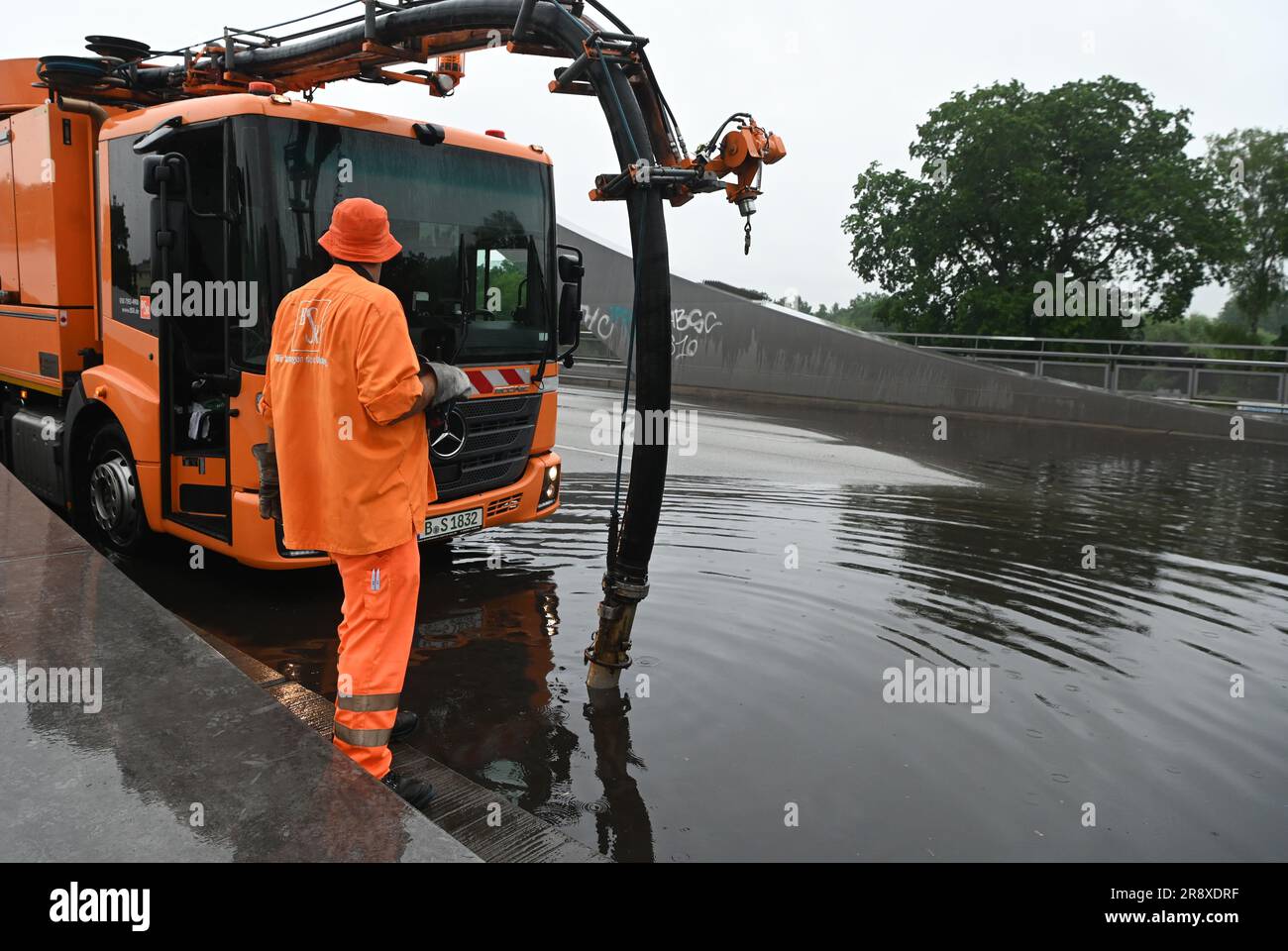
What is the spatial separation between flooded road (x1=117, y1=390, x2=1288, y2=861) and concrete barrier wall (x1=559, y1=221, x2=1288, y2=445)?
853cm

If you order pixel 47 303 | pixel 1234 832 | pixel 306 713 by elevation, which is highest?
pixel 47 303

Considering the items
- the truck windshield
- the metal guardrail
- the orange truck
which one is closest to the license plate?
the orange truck

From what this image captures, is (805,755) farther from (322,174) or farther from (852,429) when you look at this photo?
(852,429)

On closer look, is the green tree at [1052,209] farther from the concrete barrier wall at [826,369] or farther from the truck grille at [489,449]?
the truck grille at [489,449]

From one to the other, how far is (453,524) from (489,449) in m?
0.57

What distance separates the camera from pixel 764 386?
22.1 meters

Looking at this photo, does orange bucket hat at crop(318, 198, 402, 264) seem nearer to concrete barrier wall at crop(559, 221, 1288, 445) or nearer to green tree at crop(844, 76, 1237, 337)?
concrete barrier wall at crop(559, 221, 1288, 445)

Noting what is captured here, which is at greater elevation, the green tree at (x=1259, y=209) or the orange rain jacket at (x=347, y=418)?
the green tree at (x=1259, y=209)

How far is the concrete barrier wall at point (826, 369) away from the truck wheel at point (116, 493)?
50.3 ft

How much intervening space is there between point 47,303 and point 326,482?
4.76 m

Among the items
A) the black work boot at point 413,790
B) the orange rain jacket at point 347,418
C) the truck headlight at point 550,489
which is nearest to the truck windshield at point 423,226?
the truck headlight at point 550,489

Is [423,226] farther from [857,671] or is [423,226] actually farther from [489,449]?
[857,671]

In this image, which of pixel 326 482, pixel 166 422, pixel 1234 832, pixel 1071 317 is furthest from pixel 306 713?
pixel 1071 317

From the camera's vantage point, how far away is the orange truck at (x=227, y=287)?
5457mm
